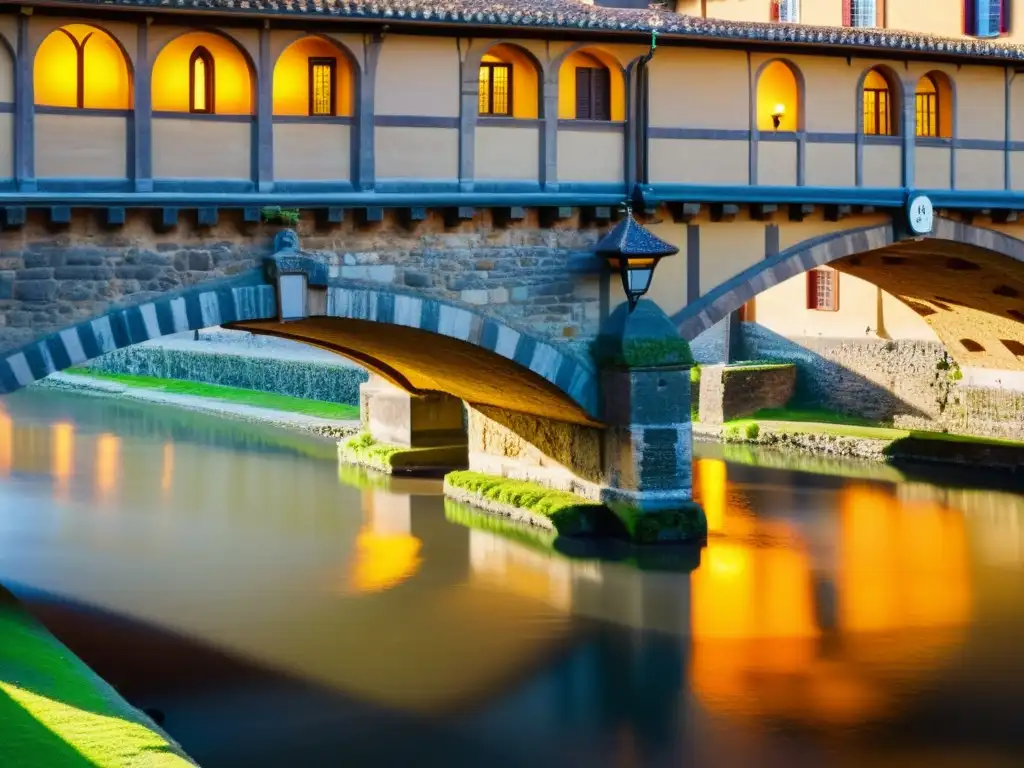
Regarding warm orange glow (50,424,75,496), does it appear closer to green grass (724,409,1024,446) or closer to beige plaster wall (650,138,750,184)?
beige plaster wall (650,138,750,184)

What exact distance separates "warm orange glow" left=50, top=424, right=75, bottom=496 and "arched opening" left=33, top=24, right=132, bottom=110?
9.36 meters

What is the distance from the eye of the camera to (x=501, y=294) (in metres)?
21.0

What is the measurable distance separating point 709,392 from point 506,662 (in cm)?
1865

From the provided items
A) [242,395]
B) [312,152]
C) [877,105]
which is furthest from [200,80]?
[242,395]

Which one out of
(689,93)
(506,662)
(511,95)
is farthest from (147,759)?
(689,93)

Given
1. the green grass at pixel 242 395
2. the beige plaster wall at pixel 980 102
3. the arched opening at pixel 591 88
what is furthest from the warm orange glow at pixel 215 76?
the green grass at pixel 242 395

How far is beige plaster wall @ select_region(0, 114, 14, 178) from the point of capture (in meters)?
17.8

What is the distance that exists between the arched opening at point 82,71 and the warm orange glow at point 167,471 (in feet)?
30.6

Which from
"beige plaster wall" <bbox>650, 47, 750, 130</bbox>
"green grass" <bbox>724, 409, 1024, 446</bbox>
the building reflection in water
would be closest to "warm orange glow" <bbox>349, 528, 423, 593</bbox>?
the building reflection in water

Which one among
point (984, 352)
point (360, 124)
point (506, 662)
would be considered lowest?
point (506, 662)

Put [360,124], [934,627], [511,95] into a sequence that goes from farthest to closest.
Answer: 1. [511,95]
2. [360,124]
3. [934,627]

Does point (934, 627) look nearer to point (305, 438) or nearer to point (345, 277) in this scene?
point (345, 277)

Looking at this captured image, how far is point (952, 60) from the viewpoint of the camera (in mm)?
23641

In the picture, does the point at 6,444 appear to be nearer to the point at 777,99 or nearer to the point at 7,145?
the point at 7,145
